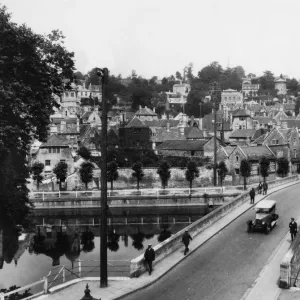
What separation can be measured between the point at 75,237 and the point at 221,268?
21588 mm

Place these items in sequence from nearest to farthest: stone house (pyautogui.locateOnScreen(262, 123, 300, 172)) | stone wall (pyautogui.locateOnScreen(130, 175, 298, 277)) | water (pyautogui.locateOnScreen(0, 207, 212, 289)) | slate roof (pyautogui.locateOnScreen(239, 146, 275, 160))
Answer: stone wall (pyautogui.locateOnScreen(130, 175, 298, 277)) → water (pyautogui.locateOnScreen(0, 207, 212, 289)) → slate roof (pyautogui.locateOnScreen(239, 146, 275, 160)) → stone house (pyautogui.locateOnScreen(262, 123, 300, 172))

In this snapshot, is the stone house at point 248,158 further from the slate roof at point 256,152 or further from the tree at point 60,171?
the tree at point 60,171

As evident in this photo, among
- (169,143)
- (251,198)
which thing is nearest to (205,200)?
(251,198)

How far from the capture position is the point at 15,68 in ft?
67.7

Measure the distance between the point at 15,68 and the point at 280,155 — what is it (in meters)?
51.5

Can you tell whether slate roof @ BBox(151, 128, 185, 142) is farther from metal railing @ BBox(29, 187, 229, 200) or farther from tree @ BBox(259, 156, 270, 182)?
metal railing @ BBox(29, 187, 229, 200)

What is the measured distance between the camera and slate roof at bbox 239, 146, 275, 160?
60.2m

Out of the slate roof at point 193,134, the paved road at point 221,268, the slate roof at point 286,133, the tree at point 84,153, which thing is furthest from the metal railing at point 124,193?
the slate roof at point 193,134

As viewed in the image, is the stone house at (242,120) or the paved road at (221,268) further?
the stone house at (242,120)

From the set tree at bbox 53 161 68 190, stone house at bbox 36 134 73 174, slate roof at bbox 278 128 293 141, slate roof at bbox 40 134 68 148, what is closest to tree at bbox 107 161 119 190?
tree at bbox 53 161 68 190

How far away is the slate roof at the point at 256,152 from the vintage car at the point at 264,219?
31457mm

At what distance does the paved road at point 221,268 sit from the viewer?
1703 centimetres

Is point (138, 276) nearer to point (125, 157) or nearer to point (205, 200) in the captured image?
point (205, 200)

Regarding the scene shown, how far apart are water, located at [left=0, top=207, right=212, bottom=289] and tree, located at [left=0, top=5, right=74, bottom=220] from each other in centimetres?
305
